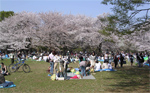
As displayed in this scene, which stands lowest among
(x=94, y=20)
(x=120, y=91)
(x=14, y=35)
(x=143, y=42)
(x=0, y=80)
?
(x=120, y=91)

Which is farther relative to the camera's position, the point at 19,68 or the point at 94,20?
the point at 94,20

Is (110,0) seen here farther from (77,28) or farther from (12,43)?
(12,43)

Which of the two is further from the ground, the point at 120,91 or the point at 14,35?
the point at 14,35

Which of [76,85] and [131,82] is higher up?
[76,85]

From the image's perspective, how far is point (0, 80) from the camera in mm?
8219

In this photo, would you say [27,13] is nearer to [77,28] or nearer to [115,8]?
[77,28]

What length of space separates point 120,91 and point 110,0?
5430 mm

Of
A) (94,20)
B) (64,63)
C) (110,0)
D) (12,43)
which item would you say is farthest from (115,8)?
(12,43)

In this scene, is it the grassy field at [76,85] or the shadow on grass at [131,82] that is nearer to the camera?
the grassy field at [76,85]

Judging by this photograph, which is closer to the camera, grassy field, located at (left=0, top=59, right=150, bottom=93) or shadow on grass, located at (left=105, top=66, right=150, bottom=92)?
grassy field, located at (left=0, top=59, right=150, bottom=93)

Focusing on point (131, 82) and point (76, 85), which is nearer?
point (76, 85)

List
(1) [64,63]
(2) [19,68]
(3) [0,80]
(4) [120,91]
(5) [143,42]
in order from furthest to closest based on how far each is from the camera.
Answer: (5) [143,42]
(2) [19,68]
(1) [64,63]
(3) [0,80]
(4) [120,91]

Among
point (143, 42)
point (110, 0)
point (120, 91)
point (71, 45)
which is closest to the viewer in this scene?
point (120, 91)

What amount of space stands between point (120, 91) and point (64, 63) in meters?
4.44
